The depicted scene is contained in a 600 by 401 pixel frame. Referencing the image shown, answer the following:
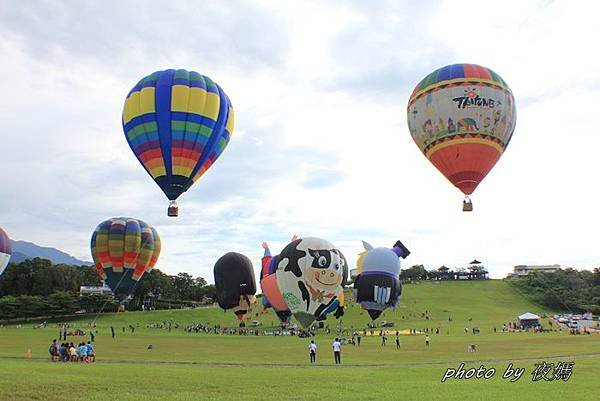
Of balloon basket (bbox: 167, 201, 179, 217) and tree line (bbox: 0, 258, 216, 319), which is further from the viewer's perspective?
tree line (bbox: 0, 258, 216, 319)

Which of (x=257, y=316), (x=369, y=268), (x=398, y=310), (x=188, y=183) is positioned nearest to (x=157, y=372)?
(x=188, y=183)

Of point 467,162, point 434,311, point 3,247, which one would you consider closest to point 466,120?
point 467,162

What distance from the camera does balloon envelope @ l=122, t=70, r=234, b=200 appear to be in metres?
32.8

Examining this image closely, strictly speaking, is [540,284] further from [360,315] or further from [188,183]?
[188,183]

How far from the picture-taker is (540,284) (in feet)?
384

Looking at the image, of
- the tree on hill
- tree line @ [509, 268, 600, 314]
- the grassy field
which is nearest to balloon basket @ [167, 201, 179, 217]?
the grassy field

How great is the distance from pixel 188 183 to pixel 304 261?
11.6 metres

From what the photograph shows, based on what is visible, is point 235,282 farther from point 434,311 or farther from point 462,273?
point 462,273

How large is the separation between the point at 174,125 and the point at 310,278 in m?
15.4

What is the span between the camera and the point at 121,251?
54844 millimetres

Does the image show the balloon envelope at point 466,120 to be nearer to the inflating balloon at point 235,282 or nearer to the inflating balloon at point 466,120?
the inflating balloon at point 466,120

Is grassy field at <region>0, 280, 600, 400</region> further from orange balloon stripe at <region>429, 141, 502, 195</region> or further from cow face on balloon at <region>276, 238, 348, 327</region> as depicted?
orange balloon stripe at <region>429, 141, 502, 195</region>

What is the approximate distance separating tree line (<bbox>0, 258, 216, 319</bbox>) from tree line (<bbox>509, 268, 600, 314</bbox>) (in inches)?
2549

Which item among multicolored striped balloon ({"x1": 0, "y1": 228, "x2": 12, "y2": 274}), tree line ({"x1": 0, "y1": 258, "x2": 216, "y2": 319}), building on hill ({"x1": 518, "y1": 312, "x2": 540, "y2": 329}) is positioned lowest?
building on hill ({"x1": 518, "y1": 312, "x2": 540, "y2": 329})
